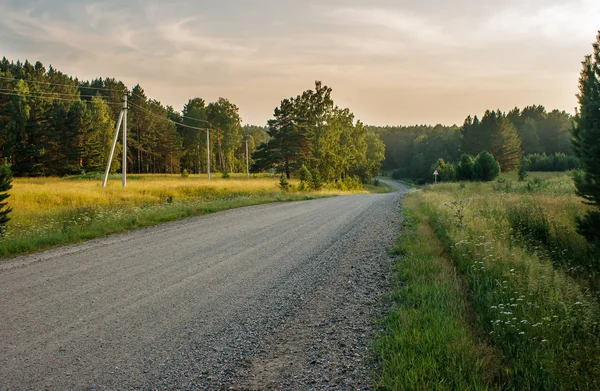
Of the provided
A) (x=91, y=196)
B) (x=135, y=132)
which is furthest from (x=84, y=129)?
(x=91, y=196)

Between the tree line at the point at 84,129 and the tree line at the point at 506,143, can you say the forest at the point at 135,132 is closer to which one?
the tree line at the point at 84,129

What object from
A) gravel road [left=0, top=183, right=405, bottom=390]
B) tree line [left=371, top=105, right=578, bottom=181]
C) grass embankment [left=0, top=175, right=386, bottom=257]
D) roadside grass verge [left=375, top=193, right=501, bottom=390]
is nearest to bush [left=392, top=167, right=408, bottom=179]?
tree line [left=371, top=105, right=578, bottom=181]

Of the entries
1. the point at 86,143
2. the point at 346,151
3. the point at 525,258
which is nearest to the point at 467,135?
the point at 346,151

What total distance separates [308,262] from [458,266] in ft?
9.32

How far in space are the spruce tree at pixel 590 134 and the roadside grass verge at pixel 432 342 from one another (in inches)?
211

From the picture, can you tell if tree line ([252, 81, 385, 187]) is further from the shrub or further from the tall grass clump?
the tall grass clump

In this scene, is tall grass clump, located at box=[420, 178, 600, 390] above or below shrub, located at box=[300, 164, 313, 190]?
below

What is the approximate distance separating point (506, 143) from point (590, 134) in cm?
6414

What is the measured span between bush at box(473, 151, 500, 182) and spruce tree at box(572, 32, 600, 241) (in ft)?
126

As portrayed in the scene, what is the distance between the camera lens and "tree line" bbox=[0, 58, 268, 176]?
46750mm

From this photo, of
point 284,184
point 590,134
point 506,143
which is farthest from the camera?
point 506,143

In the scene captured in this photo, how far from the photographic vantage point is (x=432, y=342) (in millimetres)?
3707

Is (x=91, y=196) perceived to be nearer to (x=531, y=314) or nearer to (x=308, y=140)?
(x=531, y=314)

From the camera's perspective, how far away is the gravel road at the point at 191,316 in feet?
11.1
